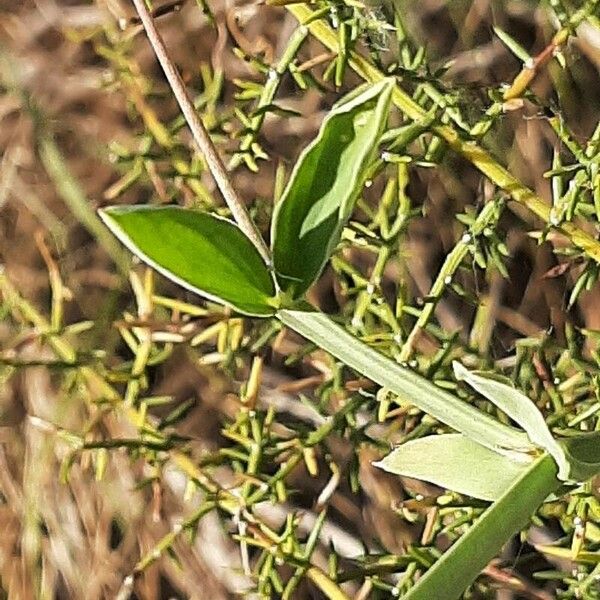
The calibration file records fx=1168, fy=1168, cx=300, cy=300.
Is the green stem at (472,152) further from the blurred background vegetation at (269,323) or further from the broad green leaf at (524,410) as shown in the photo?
the broad green leaf at (524,410)

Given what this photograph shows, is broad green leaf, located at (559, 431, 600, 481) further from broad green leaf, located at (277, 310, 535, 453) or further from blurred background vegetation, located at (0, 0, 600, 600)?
blurred background vegetation, located at (0, 0, 600, 600)

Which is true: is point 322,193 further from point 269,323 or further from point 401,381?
point 269,323

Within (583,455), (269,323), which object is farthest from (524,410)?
(269,323)

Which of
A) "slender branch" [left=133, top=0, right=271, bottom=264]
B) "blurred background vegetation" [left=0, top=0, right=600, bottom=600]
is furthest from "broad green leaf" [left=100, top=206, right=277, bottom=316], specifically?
"blurred background vegetation" [left=0, top=0, right=600, bottom=600]

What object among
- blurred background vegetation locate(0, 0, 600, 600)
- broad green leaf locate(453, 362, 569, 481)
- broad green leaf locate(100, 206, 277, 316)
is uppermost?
broad green leaf locate(100, 206, 277, 316)

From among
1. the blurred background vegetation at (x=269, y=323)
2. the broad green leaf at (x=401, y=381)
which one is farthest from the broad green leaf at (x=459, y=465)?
the blurred background vegetation at (x=269, y=323)

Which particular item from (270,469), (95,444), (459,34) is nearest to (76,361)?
(95,444)
